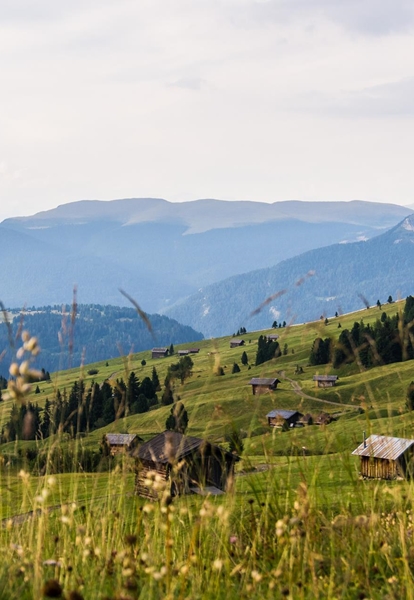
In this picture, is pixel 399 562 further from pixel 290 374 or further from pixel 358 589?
pixel 290 374

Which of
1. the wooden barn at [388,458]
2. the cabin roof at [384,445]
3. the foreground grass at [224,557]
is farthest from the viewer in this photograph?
the wooden barn at [388,458]

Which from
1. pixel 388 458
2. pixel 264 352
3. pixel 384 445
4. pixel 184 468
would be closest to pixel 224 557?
pixel 184 468

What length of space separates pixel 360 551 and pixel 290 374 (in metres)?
144

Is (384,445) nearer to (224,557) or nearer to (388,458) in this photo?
(388,458)

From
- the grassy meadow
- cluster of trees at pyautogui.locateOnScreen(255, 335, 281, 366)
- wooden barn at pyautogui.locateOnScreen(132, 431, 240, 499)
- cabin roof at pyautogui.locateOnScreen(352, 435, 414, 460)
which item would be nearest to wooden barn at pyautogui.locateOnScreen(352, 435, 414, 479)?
cabin roof at pyautogui.locateOnScreen(352, 435, 414, 460)

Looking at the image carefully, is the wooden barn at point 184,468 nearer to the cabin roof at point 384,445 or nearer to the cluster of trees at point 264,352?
the cabin roof at point 384,445

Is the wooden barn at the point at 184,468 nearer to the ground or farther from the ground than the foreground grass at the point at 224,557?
farther from the ground

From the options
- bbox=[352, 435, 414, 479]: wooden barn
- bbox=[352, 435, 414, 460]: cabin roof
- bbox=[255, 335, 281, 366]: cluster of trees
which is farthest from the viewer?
bbox=[255, 335, 281, 366]: cluster of trees

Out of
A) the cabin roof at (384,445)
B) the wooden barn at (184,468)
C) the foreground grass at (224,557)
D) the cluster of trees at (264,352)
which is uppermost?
the cluster of trees at (264,352)

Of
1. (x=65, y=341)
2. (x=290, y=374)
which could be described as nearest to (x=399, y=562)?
(x=65, y=341)

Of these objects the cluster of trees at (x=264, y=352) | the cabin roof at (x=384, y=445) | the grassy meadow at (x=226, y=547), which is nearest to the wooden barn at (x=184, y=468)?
the grassy meadow at (x=226, y=547)

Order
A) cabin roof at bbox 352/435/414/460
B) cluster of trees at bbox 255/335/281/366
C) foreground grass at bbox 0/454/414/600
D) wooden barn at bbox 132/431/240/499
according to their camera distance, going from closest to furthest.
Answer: wooden barn at bbox 132/431/240/499, foreground grass at bbox 0/454/414/600, cabin roof at bbox 352/435/414/460, cluster of trees at bbox 255/335/281/366

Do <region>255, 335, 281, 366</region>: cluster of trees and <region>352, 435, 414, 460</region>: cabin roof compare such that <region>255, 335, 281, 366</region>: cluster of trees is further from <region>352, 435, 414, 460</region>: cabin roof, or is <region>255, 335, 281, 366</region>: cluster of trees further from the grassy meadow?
the grassy meadow

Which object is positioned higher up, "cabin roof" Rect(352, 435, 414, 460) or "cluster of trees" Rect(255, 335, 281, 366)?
"cluster of trees" Rect(255, 335, 281, 366)
